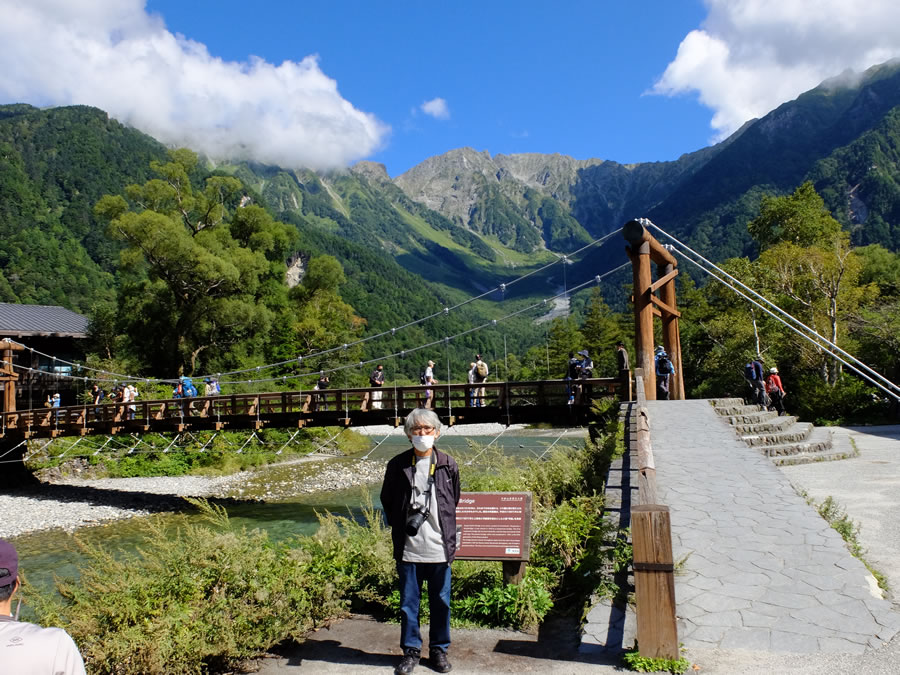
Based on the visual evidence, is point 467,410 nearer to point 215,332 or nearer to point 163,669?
point 163,669

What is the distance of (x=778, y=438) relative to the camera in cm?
1076

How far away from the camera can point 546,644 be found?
383cm

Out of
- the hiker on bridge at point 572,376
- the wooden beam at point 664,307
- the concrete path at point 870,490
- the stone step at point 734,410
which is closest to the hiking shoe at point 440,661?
the concrete path at point 870,490

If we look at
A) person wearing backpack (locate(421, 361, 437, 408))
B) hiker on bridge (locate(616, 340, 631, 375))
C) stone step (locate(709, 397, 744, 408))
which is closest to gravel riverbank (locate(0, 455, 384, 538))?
person wearing backpack (locate(421, 361, 437, 408))

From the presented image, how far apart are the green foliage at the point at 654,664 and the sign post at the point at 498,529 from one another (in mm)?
1054

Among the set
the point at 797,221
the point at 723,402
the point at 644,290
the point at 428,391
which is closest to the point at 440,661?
the point at 723,402

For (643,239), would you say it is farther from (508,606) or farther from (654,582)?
(654,582)

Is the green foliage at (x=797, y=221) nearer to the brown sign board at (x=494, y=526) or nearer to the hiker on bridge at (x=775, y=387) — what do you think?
the hiker on bridge at (x=775, y=387)

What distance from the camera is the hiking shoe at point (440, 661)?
11.5 feet

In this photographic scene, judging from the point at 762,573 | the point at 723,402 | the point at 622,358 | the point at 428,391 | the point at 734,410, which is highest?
the point at 622,358

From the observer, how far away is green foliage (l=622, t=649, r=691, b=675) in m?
3.27

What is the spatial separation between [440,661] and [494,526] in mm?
1049

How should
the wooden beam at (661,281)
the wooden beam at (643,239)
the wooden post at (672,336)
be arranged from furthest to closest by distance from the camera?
1. the wooden post at (672,336)
2. the wooden beam at (661,281)
3. the wooden beam at (643,239)

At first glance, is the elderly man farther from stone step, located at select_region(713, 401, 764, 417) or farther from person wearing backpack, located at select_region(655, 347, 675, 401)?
person wearing backpack, located at select_region(655, 347, 675, 401)
